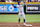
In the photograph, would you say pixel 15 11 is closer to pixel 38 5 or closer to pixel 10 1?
pixel 10 1

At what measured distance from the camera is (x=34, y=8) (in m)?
15.2

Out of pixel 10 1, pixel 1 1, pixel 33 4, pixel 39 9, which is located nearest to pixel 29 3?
pixel 33 4

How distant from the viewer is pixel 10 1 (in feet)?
50.7

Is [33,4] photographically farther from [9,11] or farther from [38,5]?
[9,11]

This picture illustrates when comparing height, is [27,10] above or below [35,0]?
below

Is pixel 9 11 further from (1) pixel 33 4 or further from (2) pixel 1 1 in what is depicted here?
(1) pixel 33 4

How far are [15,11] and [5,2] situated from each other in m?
1.80

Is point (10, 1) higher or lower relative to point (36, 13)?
higher

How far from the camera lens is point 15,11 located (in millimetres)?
15094

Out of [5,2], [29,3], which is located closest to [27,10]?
[29,3]

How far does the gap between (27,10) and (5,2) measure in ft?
10.3

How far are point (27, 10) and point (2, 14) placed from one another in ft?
11.3

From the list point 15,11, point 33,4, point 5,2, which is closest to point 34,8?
point 33,4

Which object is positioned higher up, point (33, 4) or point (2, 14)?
point (33, 4)
